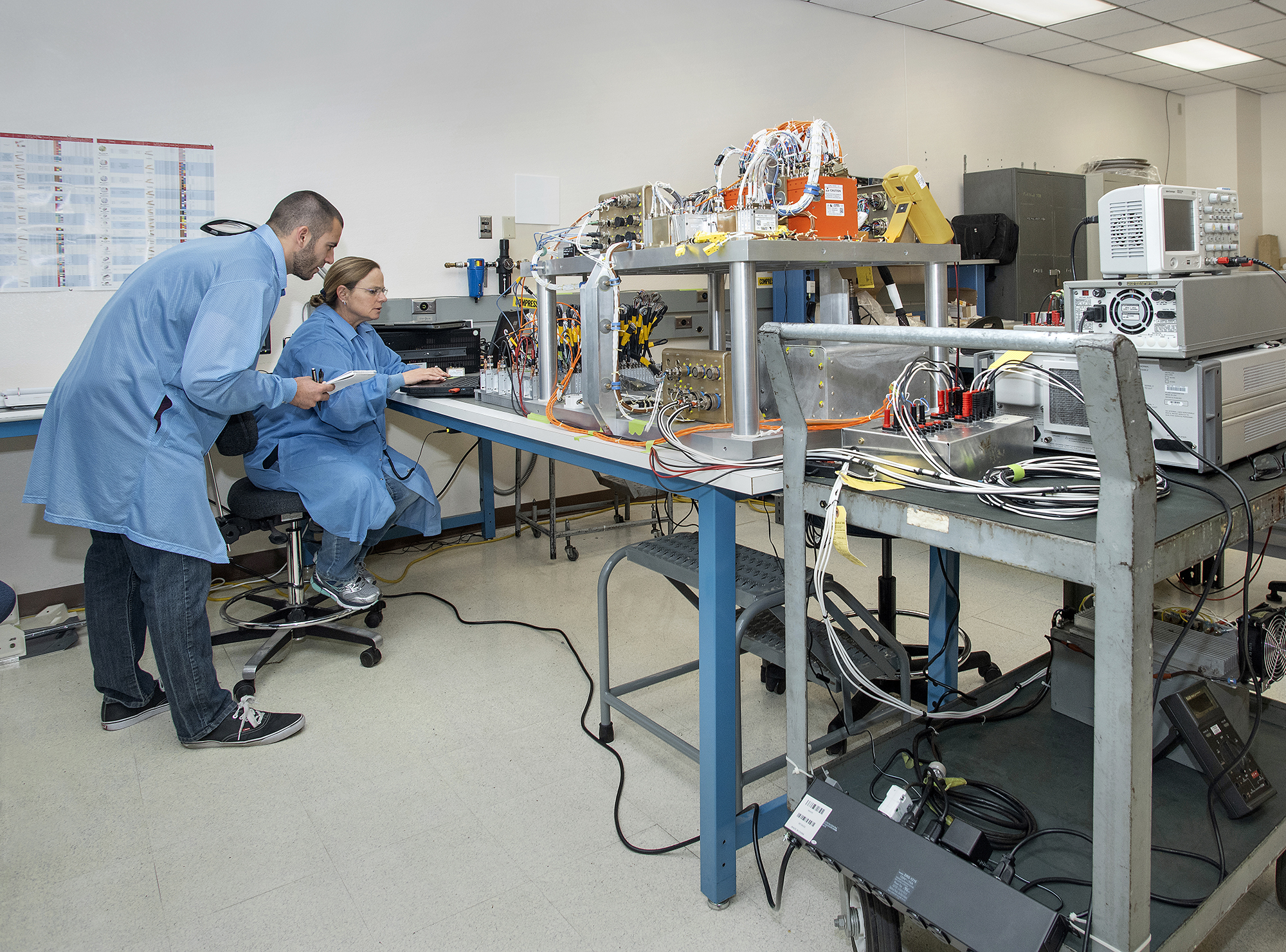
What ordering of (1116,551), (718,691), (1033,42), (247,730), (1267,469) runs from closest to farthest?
(1116,551), (1267,469), (718,691), (247,730), (1033,42)

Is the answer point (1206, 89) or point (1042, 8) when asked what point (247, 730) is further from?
point (1206, 89)

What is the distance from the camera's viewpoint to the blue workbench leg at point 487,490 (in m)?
3.95

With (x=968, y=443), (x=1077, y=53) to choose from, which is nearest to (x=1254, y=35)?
(x=1077, y=53)

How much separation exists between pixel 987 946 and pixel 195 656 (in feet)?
6.02

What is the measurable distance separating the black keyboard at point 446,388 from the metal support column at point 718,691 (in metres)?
1.43

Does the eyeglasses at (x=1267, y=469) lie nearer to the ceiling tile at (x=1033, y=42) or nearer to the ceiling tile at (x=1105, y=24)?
the ceiling tile at (x=1105, y=24)

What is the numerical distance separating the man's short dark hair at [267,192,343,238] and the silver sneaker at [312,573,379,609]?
1035mm

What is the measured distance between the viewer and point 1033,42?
5.58 metres

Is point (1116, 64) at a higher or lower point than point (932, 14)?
higher

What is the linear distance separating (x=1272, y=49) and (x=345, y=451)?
701 centimetres

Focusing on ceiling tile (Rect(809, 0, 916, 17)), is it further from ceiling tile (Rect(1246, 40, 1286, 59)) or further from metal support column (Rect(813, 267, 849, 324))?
metal support column (Rect(813, 267, 849, 324))

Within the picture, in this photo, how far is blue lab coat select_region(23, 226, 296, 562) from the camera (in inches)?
78.1

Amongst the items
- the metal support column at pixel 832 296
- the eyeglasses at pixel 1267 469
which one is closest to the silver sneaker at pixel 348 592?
the metal support column at pixel 832 296

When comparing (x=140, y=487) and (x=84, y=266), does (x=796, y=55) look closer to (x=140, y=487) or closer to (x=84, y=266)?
(x=84, y=266)
